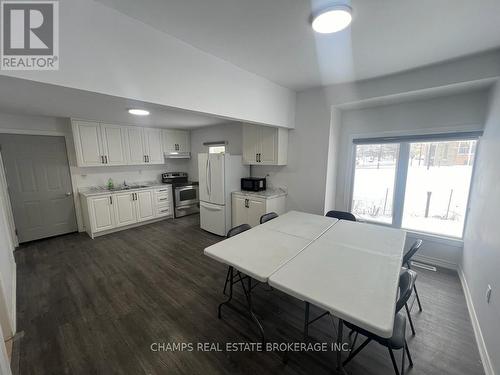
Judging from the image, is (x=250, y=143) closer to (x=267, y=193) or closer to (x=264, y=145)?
(x=264, y=145)

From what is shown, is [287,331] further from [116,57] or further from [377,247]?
[116,57]

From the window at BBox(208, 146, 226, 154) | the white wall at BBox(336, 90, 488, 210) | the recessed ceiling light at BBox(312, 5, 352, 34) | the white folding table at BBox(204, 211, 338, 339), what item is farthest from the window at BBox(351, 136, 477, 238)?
the window at BBox(208, 146, 226, 154)

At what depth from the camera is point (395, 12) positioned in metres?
1.56

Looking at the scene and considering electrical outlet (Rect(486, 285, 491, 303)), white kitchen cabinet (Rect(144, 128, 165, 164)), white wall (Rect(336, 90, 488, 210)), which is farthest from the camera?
white kitchen cabinet (Rect(144, 128, 165, 164))

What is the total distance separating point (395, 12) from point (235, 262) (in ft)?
7.87

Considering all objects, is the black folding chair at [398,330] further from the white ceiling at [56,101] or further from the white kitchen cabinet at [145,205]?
the white kitchen cabinet at [145,205]

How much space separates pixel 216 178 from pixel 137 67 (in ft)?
8.17

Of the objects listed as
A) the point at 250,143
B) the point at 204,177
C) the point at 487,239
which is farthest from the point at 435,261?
the point at 204,177

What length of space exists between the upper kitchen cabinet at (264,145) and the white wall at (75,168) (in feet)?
9.68

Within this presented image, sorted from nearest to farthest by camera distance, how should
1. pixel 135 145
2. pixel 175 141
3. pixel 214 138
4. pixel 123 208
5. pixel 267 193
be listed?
pixel 267 193, pixel 123 208, pixel 135 145, pixel 214 138, pixel 175 141

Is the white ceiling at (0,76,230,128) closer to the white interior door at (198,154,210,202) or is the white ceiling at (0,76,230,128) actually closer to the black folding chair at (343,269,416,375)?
the white interior door at (198,154,210,202)

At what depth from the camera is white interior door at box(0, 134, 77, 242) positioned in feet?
11.6

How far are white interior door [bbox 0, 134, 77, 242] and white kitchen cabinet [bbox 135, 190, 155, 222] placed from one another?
125cm

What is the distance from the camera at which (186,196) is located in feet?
17.7
